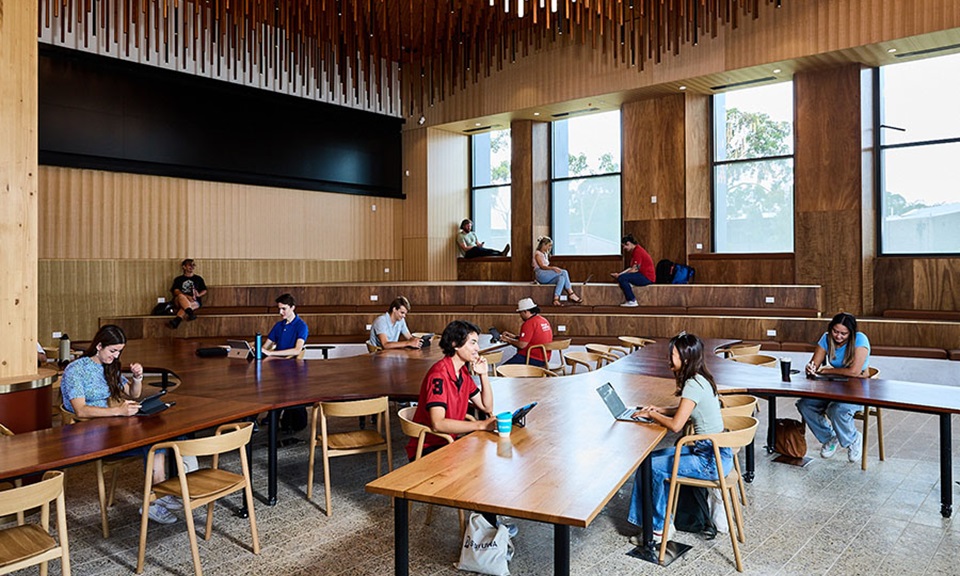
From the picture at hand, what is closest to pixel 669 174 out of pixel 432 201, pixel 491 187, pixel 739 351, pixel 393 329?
pixel 491 187

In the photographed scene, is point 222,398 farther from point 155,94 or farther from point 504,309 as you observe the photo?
point 155,94

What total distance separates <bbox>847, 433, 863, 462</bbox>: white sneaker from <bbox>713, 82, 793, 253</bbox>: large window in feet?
20.1

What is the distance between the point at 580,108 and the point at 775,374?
801 cm

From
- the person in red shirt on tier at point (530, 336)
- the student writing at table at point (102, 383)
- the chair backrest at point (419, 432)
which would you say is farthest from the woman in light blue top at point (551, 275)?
the student writing at table at point (102, 383)

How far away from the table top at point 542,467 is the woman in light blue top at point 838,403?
177 cm

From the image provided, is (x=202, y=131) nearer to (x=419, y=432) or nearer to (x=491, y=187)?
(x=491, y=187)

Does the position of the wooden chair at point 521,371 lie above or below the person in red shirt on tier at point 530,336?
below

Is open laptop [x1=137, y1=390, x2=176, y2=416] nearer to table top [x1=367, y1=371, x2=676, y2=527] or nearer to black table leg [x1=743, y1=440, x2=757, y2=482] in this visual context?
table top [x1=367, y1=371, x2=676, y2=527]

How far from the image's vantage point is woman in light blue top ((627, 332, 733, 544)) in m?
3.56

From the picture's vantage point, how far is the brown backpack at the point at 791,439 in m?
5.14

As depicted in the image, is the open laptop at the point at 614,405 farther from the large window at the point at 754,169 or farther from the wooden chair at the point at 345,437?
the large window at the point at 754,169

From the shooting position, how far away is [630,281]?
10.2 meters

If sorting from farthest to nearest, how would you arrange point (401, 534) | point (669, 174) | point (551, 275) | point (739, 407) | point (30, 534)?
point (669, 174) → point (551, 275) → point (739, 407) → point (30, 534) → point (401, 534)

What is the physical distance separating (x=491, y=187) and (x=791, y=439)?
31.7ft
